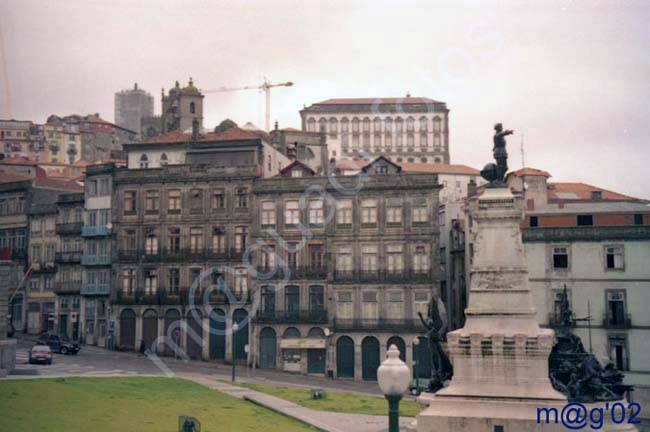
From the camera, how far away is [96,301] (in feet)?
222

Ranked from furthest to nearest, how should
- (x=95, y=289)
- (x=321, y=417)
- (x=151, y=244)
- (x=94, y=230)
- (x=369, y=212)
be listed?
(x=94, y=230)
(x=95, y=289)
(x=151, y=244)
(x=369, y=212)
(x=321, y=417)

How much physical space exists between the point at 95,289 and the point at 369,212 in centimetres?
2288

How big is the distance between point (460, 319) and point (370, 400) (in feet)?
Answer: 79.4

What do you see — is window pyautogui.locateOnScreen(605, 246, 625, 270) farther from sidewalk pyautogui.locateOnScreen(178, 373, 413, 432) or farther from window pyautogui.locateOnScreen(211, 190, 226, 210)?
window pyautogui.locateOnScreen(211, 190, 226, 210)

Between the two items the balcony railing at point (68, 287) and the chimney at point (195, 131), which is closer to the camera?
the chimney at point (195, 131)

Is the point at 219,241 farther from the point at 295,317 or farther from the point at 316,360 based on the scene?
the point at 316,360

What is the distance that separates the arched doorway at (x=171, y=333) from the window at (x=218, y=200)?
27.7 feet

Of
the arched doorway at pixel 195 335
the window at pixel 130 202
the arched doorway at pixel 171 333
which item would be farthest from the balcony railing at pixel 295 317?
the window at pixel 130 202

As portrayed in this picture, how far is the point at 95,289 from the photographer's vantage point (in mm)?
67312

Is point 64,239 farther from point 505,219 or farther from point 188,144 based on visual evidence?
point 505,219

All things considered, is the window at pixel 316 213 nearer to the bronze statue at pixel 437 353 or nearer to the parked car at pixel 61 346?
the parked car at pixel 61 346

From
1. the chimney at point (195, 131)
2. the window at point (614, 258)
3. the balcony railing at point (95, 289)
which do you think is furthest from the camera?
the chimney at point (195, 131)

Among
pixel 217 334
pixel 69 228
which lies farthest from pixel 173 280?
pixel 69 228

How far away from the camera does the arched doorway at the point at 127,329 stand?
6469cm
